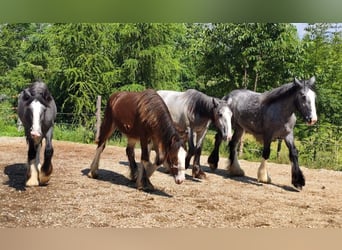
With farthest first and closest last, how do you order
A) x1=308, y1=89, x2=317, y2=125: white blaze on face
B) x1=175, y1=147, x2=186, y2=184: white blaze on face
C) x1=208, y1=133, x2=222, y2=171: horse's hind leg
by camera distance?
1. x1=208, y1=133, x2=222, y2=171: horse's hind leg
2. x1=308, y1=89, x2=317, y2=125: white blaze on face
3. x1=175, y1=147, x2=186, y2=184: white blaze on face

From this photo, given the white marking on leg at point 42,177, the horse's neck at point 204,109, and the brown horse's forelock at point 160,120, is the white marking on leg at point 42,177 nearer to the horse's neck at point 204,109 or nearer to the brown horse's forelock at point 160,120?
the brown horse's forelock at point 160,120

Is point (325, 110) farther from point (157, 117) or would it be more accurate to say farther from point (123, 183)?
point (123, 183)

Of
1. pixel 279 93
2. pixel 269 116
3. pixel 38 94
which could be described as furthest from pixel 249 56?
pixel 38 94

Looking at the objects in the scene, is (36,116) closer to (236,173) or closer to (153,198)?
(153,198)

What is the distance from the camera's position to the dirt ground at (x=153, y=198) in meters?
2.68

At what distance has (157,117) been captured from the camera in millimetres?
2773

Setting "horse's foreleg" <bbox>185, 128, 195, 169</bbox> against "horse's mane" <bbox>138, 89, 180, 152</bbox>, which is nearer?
"horse's mane" <bbox>138, 89, 180, 152</bbox>

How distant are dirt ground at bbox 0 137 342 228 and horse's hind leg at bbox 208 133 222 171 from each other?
0.12 ft

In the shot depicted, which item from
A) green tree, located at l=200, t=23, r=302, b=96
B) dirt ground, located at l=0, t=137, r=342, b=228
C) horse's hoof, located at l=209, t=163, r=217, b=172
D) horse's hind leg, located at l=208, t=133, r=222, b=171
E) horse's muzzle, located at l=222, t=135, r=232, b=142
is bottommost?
dirt ground, located at l=0, t=137, r=342, b=228

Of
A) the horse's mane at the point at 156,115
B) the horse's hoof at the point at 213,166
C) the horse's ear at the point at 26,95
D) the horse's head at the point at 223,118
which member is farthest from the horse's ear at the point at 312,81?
the horse's ear at the point at 26,95

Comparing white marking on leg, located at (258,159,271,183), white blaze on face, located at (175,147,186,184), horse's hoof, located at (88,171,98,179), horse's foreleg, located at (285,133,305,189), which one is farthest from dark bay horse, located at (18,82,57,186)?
horse's foreleg, located at (285,133,305,189)

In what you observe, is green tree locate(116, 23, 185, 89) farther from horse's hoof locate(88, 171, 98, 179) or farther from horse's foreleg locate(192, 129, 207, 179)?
horse's hoof locate(88, 171, 98, 179)

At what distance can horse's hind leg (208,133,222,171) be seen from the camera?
2931 millimetres
